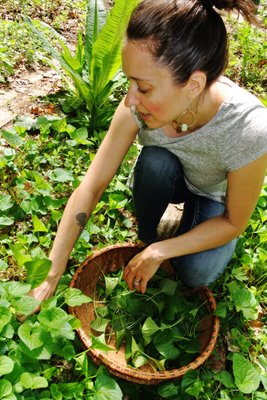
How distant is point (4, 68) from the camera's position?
8.61 feet

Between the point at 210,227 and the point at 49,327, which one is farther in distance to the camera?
the point at 210,227

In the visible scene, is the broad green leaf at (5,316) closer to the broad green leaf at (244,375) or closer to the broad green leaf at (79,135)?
the broad green leaf at (244,375)

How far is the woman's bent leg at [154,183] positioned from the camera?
64.4 inches

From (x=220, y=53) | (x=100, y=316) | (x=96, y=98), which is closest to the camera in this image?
(x=220, y=53)

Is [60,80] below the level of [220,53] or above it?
below

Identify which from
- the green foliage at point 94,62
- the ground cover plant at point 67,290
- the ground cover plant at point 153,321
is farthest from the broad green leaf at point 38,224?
the green foliage at point 94,62

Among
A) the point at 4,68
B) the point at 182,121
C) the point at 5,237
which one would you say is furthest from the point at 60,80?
the point at 182,121

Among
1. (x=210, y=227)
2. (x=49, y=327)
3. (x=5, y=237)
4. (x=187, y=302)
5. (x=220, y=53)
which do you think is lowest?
(x=5, y=237)

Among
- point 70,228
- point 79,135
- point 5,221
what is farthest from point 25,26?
point 70,228

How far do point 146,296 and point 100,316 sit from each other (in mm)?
192

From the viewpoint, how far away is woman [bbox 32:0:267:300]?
119 centimetres

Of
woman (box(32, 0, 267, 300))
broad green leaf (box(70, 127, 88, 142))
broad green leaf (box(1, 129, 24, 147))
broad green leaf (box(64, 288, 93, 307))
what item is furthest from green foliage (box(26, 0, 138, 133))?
broad green leaf (box(64, 288, 93, 307))

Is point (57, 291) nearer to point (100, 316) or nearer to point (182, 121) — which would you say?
point (100, 316)

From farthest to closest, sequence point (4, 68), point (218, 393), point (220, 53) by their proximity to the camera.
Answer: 1. point (4, 68)
2. point (218, 393)
3. point (220, 53)
